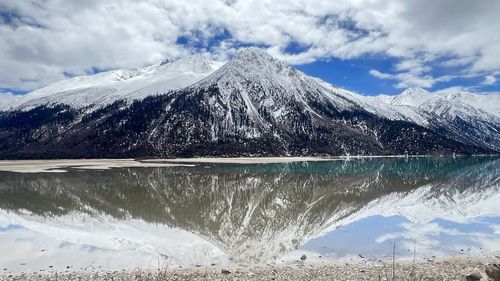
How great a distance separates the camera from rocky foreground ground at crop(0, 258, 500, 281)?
68.1ft

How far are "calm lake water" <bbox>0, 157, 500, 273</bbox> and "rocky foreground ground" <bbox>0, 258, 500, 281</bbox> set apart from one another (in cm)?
166

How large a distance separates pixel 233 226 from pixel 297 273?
13766 mm

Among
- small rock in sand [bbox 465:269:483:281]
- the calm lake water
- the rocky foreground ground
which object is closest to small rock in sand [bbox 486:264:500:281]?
small rock in sand [bbox 465:269:483:281]

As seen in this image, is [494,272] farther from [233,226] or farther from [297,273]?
[233,226]

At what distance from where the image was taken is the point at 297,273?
21953mm

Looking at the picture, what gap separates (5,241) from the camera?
1176 inches

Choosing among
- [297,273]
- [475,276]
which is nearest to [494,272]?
[475,276]

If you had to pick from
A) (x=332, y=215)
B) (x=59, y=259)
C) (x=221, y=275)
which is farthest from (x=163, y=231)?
(x=332, y=215)

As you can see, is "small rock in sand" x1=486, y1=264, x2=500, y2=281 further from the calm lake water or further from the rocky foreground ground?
the calm lake water

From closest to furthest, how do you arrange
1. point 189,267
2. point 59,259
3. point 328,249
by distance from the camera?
point 189,267 < point 59,259 < point 328,249

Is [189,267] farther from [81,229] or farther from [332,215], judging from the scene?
[332,215]

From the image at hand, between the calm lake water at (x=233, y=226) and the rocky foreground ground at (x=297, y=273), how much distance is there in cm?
166

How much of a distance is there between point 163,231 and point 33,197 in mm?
28562

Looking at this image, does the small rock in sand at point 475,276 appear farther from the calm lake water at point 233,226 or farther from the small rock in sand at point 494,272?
the calm lake water at point 233,226
